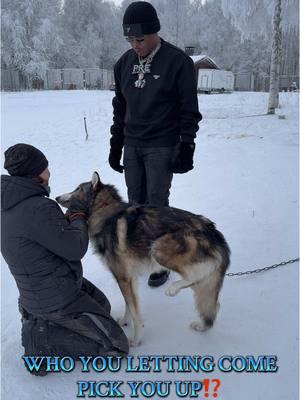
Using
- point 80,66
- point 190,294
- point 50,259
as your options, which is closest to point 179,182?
point 190,294

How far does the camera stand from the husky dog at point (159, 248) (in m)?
2.18

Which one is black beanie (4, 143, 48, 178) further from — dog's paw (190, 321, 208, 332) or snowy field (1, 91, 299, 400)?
dog's paw (190, 321, 208, 332)

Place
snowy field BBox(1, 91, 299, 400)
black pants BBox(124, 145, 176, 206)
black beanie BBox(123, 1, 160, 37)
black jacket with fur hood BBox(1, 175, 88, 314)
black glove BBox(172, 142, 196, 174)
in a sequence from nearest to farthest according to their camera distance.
Result: black jacket with fur hood BBox(1, 175, 88, 314)
snowy field BBox(1, 91, 299, 400)
black beanie BBox(123, 1, 160, 37)
black glove BBox(172, 142, 196, 174)
black pants BBox(124, 145, 176, 206)

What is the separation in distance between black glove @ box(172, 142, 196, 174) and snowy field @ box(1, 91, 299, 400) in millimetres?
1035

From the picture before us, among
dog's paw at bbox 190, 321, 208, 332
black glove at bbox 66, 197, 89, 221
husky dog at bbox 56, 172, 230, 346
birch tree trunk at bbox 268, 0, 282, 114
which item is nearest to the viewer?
husky dog at bbox 56, 172, 230, 346

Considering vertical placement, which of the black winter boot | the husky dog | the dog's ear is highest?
the dog's ear

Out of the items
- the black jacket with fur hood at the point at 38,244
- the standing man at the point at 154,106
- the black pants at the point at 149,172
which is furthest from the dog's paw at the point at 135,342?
the black pants at the point at 149,172

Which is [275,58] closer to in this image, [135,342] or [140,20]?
[140,20]

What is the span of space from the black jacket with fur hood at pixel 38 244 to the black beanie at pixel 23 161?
0.04 meters

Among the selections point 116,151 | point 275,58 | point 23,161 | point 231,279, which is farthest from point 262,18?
point 23,161

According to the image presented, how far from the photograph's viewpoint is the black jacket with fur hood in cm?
192

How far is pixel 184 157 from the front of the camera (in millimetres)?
2789

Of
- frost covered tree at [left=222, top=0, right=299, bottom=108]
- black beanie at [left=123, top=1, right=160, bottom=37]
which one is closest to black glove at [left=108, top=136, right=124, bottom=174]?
black beanie at [left=123, top=1, right=160, bottom=37]

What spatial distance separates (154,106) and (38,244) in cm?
142
